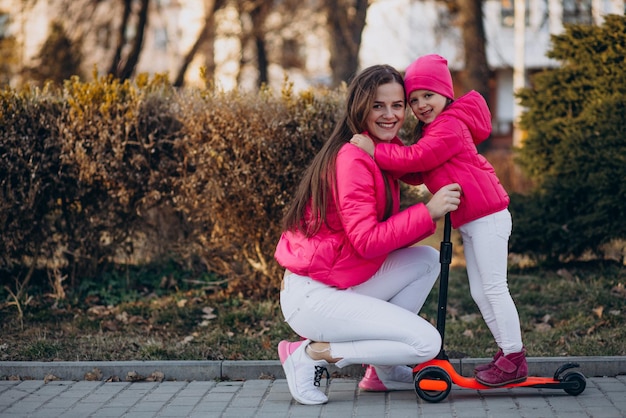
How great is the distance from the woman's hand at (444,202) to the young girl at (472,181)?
0.36 feet

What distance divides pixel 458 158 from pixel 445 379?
4.07 feet

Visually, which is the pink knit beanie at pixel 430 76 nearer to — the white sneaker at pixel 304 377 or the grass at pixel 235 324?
the white sneaker at pixel 304 377

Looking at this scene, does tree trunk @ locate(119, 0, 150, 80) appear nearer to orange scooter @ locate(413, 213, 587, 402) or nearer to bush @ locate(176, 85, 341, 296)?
bush @ locate(176, 85, 341, 296)

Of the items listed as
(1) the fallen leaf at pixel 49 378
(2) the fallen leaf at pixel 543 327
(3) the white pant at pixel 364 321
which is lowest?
(1) the fallen leaf at pixel 49 378

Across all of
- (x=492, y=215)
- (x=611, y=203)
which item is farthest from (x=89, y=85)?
(x=611, y=203)

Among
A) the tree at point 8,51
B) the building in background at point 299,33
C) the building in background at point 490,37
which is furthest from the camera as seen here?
Result: the building in background at point 490,37

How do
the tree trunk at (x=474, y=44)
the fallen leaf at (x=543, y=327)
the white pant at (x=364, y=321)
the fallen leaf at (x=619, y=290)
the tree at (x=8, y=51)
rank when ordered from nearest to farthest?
1. the white pant at (x=364, y=321)
2. the fallen leaf at (x=543, y=327)
3. the fallen leaf at (x=619, y=290)
4. the tree trunk at (x=474, y=44)
5. the tree at (x=8, y=51)

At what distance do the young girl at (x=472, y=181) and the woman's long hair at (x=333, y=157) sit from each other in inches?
5.6

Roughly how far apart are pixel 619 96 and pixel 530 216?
→ 4.45ft

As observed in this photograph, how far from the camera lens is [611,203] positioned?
8070 millimetres

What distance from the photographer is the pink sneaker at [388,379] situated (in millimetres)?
5473

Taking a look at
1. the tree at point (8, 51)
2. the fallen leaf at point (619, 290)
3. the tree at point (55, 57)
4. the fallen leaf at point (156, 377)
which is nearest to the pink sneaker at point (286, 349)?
the fallen leaf at point (156, 377)

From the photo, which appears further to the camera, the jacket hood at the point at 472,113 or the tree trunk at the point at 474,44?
the tree trunk at the point at 474,44

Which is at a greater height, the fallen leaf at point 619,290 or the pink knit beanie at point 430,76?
the pink knit beanie at point 430,76
